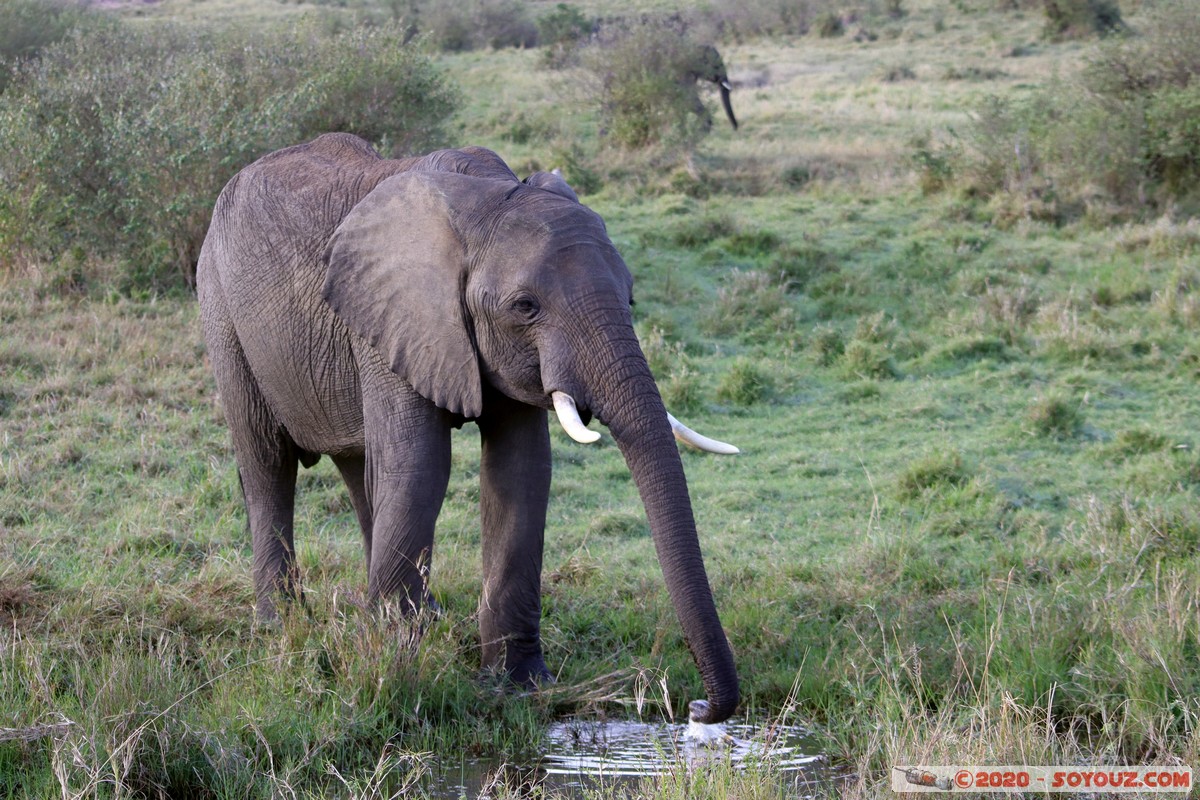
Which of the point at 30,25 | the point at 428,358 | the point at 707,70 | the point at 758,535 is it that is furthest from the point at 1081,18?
the point at 428,358

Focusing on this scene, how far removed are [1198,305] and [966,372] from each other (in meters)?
2.20

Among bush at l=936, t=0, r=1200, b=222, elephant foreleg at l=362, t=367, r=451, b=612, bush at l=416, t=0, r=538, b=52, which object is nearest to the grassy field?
elephant foreleg at l=362, t=367, r=451, b=612

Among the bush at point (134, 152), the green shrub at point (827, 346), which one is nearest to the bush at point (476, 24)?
the bush at point (134, 152)

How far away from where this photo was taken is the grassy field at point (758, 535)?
4.24 m

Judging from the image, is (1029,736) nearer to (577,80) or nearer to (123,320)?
(123,320)

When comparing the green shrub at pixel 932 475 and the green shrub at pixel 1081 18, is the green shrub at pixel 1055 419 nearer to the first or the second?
the green shrub at pixel 932 475

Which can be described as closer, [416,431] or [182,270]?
[416,431]

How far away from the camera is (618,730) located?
4.69 meters

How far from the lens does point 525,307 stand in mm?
4172

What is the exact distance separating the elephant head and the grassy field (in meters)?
0.78

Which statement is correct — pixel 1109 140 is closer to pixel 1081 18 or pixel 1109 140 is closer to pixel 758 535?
pixel 758 535

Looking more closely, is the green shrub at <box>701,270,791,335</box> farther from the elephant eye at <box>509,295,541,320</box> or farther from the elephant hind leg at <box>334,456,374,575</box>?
the elephant eye at <box>509,295,541,320</box>

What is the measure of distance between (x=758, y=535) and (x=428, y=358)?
3033 millimetres

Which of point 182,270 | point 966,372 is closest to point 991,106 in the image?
point 966,372
